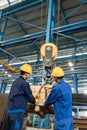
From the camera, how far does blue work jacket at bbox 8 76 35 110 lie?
3280 mm

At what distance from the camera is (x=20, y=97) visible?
3344 millimetres

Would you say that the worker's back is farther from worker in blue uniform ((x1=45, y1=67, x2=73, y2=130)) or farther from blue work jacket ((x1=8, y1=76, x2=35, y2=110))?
blue work jacket ((x1=8, y1=76, x2=35, y2=110))

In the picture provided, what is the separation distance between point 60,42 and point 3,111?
805 cm

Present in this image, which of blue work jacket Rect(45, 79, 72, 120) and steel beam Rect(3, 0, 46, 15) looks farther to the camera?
steel beam Rect(3, 0, 46, 15)

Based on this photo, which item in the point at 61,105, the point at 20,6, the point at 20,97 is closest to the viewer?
the point at 61,105

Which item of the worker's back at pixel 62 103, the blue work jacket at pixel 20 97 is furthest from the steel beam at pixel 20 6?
the worker's back at pixel 62 103

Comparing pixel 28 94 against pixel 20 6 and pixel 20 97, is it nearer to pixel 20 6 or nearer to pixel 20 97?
pixel 20 97

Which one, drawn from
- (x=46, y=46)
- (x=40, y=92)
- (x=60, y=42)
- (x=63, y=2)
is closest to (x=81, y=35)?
(x=60, y=42)

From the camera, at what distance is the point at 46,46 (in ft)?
14.2

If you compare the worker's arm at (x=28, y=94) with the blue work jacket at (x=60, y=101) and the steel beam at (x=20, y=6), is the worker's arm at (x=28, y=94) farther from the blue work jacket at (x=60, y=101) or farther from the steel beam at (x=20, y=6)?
the steel beam at (x=20, y=6)

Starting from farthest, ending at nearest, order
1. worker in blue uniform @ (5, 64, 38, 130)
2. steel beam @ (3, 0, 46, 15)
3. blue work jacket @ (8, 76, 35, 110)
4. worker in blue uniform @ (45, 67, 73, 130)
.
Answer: steel beam @ (3, 0, 46, 15)
blue work jacket @ (8, 76, 35, 110)
worker in blue uniform @ (5, 64, 38, 130)
worker in blue uniform @ (45, 67, 73, 130)

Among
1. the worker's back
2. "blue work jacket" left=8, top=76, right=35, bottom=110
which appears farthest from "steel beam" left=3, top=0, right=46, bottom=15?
the worker's back

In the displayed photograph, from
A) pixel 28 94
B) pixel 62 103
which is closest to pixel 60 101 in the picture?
pixel 62 103

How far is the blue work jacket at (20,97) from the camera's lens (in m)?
3.28
